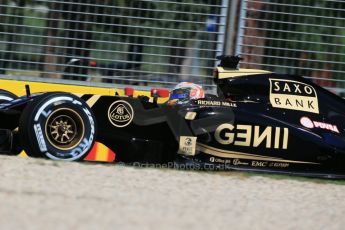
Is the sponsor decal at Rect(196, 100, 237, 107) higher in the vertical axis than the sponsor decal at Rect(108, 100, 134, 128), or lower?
→ higher

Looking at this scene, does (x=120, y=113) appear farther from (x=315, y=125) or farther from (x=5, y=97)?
(x=315, y=125)

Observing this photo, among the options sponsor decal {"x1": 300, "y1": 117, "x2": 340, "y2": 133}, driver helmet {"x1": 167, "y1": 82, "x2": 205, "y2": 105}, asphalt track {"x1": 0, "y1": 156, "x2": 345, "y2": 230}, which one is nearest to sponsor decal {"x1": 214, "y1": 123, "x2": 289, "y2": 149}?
sponsor decal {"x1": 300, "y1": 117, "x2": 340, "y2": 133}

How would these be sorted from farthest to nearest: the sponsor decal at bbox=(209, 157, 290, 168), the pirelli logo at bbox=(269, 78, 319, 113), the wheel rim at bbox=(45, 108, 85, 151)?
the pirelli logo at bbox=(269, 78, 319, 113)
the sponsor decal at bbox=(209, 157, 290, 168)
the wheel rim at bbox=(45, 108, 85, 151)

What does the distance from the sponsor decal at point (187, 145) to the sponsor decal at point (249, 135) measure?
0.27 metres

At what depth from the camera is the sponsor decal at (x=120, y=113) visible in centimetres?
648

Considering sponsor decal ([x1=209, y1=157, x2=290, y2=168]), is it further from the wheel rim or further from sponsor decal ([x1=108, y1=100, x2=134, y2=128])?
the wheel rim

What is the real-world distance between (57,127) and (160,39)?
4.12 metres

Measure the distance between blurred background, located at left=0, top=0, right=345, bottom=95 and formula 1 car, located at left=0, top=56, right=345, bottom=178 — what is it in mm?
2299

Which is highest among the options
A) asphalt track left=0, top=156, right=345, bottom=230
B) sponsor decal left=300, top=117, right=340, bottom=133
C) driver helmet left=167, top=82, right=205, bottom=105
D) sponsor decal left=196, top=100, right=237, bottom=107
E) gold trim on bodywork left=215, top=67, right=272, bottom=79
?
gold trim on bodywork left=215, top=67, right=272, bottom=79

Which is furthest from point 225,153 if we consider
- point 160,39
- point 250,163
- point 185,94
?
point 160,39

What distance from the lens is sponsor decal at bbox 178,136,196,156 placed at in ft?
22.0

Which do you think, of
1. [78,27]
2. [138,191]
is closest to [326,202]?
[138,191]

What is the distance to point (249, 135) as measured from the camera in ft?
22.4

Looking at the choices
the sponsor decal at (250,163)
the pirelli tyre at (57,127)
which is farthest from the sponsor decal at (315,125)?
the pirelli tyre at (57,127)
